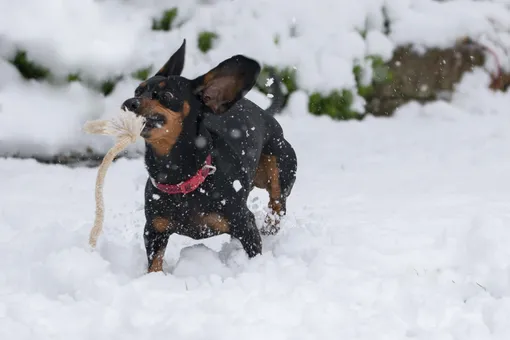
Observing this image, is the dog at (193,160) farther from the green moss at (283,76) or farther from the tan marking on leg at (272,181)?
the green moss at (283,76)

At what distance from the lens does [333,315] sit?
2.47m

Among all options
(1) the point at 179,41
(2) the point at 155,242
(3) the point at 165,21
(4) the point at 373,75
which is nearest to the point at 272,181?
(2) the point at 155,242

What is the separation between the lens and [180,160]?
10.0 feet

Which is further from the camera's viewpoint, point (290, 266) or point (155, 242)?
point (155, 242)

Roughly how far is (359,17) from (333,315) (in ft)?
18.6

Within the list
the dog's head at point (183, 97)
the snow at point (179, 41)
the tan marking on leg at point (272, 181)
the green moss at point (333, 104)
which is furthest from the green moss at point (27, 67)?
the dog's head at point (183, 97)

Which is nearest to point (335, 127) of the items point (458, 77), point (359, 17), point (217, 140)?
point (359, 17)

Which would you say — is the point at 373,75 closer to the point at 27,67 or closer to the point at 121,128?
the point at 27,67

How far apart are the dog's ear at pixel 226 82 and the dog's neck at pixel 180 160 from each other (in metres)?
0.16

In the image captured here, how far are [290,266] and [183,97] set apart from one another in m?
0.90

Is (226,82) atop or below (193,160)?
atop

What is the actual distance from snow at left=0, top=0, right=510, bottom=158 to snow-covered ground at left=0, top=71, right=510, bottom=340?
20.9 inches

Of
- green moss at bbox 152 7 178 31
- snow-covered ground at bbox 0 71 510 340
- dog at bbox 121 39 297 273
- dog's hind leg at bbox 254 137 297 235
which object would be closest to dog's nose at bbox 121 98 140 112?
dog at bbox 121 39 297 273

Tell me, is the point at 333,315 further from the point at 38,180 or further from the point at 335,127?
the point at 335,127
